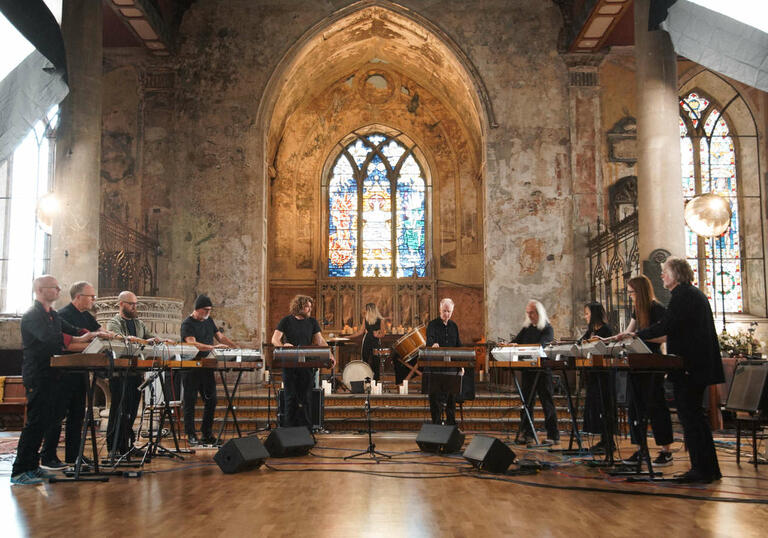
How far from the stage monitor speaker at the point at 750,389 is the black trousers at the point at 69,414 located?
17.6ft

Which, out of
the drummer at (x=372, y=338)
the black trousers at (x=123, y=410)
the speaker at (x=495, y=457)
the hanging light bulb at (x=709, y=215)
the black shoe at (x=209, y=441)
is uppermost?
the hanging light bulb at (x=709, y=215)

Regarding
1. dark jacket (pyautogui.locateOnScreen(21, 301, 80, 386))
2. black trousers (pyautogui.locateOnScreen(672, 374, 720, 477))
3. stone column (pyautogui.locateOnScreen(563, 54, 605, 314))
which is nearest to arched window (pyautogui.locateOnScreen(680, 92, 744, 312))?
stone column (pyautogui.locateOnScreen(563, 54, 605, 314))

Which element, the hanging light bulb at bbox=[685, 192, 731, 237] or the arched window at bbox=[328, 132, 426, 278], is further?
the arched window at bbox=[328, 132, 426, 278]

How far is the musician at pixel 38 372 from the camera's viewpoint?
5.22 meters

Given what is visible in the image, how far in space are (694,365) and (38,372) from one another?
461cm

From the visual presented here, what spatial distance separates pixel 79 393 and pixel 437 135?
531 inches

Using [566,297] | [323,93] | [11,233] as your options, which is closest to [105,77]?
[11,233]

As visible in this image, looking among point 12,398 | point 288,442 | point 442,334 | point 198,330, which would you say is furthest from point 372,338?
point 288,442

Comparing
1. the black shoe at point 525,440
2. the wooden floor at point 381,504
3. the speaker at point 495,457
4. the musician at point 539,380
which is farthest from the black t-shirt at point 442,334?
the speaker at point 495,457

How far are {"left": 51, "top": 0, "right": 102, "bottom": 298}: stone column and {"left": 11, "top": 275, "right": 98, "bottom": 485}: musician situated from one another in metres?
4.64

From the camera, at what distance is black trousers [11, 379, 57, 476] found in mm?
5211

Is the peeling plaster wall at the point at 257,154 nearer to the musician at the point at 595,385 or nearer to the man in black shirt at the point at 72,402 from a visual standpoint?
the musician at the point at 595,385

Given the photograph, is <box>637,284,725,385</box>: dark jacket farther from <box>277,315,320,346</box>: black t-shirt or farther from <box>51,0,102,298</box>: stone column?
<box>51,0,102,298</box>: stone column

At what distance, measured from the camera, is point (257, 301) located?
43.4ft
